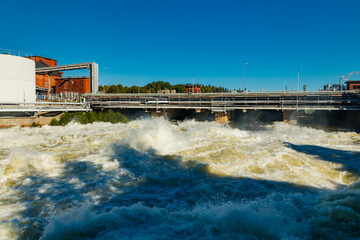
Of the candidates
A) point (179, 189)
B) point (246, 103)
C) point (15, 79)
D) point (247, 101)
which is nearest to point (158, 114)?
point (246, 103)

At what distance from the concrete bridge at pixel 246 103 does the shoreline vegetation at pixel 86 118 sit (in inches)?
95.7

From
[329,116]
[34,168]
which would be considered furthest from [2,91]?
[329,116]

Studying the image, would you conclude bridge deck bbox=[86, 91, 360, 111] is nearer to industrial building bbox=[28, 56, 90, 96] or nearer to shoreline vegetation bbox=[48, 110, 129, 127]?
shoreline vegetation bbox=[48, 110, 129, 127]

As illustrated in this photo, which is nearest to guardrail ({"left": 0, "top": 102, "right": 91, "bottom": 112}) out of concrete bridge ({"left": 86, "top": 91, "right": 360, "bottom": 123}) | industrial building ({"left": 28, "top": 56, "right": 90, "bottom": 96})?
concrete bridge ({"left": 86, "top": 91, "right": 360, "bottom": 123})

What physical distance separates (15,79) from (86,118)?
29.5 ft

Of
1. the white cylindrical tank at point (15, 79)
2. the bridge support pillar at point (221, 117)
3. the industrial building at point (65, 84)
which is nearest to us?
the white cylindrical tank at point (15, 79)

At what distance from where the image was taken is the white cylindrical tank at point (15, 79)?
92.0 feet

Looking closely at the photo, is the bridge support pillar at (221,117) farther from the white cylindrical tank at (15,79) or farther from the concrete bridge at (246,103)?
the white cylindrical tank at (15,79)

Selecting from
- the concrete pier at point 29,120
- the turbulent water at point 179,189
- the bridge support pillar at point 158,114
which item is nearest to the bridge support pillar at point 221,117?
the bridge support pillar at point 158,114

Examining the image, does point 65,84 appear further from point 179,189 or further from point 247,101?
point 179,189

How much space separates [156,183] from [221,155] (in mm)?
5608

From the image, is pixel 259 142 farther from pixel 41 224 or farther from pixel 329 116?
pixel 329 116

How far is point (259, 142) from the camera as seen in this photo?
67.2 feet

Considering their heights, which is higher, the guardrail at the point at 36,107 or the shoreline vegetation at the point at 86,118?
the guardrail at the point at 36,107
